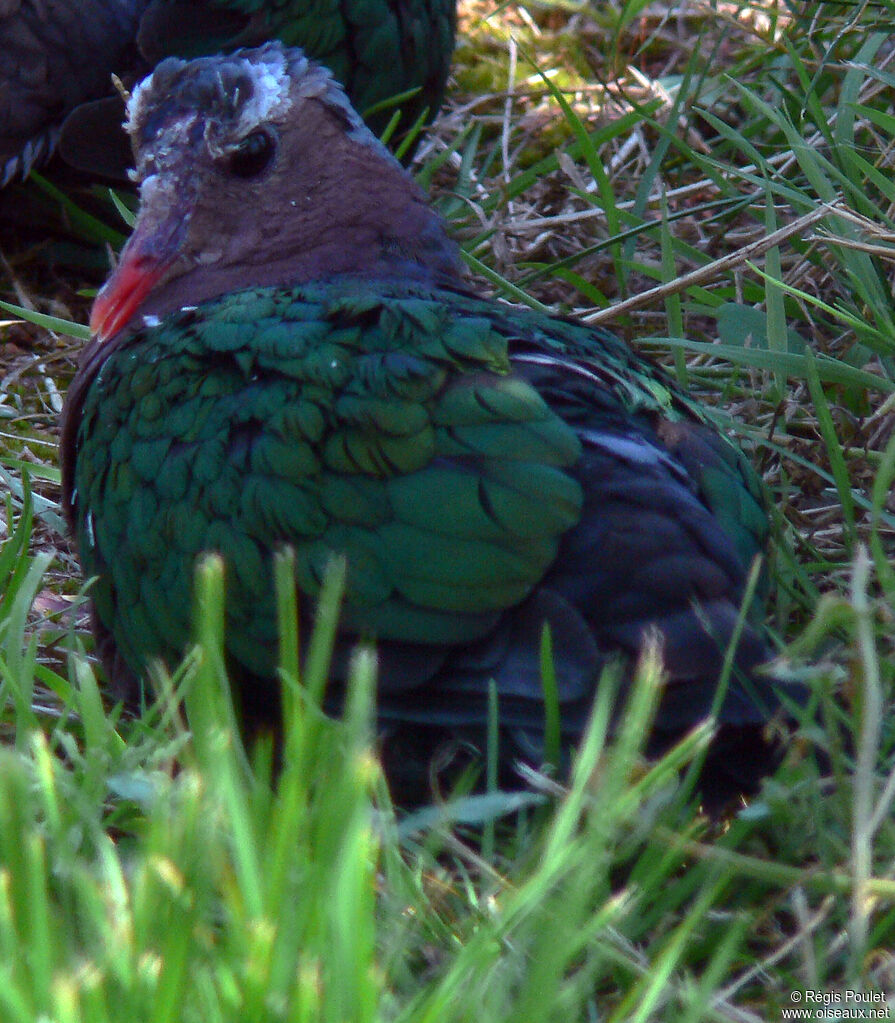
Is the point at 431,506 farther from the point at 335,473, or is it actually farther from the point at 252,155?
the point at 252,155

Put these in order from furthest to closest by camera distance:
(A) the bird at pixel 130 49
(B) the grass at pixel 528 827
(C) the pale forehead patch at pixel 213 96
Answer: (A) the bird at pixel 130 49 < (C) the pale forehead patch at pixel 213 96 < (B) the grass at pixel 528 827

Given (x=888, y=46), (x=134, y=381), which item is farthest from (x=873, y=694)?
(x=888, y=46)

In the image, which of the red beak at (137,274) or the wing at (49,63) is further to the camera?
the wing at (49,63)

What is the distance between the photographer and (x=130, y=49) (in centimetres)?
304

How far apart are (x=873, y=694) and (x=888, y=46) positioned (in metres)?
2.05

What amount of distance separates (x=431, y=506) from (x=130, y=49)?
6.35ft

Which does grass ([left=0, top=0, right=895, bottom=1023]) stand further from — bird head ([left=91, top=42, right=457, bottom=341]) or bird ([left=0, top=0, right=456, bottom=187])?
bird ([left=0, top=0, right=456, bottom=187])

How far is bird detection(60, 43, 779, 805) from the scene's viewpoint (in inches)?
58.7

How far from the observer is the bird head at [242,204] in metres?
2.10

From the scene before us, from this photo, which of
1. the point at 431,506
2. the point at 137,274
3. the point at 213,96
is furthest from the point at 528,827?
the point at 213,96

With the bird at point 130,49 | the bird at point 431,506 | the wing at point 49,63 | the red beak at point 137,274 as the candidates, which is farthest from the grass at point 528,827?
the wing at point 49,63

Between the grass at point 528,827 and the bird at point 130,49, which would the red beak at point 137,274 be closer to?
the grass at point 528,827

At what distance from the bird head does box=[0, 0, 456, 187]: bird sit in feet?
2.60

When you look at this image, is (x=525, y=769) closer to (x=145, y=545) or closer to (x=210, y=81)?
(x=145, y=545)
